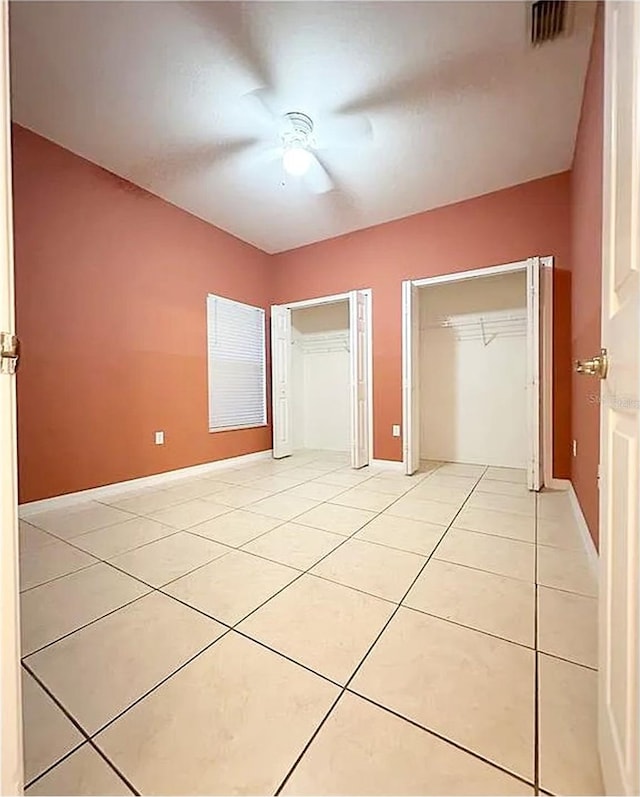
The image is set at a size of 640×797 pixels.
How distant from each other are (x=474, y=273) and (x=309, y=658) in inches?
133

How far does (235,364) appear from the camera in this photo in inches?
163

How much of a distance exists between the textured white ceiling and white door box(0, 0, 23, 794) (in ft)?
5.69

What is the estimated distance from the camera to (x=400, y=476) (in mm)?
3529

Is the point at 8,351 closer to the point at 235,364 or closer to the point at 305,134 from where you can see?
the point at 305,134

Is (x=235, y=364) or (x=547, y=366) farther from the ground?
(x=235, y=364)

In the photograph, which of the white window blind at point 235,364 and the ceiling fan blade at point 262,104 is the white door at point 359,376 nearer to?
the white window blind at point 235,364

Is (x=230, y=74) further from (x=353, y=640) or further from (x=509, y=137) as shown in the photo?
(x=353, y=640)

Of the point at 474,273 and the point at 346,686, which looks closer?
the point at 346,686

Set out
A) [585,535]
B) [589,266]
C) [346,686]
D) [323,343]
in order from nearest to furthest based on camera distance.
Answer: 1. [346,686]
2. [585,535]
3. [589,266]
4. [323,343]

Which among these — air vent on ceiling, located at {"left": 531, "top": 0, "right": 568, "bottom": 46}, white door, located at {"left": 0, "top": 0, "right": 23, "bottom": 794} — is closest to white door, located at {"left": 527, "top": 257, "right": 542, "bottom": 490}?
air vent on ceiling, located at {"left": 531, "top": 0, "right": 568, "bottom": 46}

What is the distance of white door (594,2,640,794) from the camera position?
0.59m

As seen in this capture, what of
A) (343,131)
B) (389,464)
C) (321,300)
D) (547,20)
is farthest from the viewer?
(321,300)

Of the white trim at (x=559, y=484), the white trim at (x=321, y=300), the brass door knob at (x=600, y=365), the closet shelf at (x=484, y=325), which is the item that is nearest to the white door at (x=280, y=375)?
the white trim at (x=321, y=300)

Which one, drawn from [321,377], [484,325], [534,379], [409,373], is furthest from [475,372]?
[321,377]
